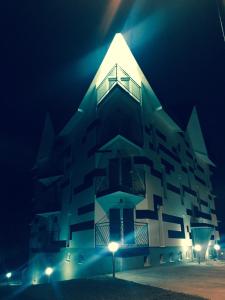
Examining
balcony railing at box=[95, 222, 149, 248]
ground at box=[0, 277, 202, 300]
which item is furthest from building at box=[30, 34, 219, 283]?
ground at box=[0, 277, 202, 300]

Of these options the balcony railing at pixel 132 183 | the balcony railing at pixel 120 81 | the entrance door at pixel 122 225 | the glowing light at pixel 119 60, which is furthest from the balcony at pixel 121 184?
the glowing light at pixel 119 60

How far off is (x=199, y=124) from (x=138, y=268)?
86.3ft

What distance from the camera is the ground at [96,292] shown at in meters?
8.34

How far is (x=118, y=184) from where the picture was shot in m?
19.6

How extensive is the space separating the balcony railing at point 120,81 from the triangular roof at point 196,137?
14.8m

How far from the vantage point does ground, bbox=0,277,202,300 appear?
27.3 feet

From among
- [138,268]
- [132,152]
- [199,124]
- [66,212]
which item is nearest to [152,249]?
[138,268]

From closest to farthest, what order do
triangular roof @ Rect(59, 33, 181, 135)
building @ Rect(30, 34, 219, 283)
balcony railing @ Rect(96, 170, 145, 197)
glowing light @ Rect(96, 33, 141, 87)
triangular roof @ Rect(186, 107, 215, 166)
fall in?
building @ Rect(30, 34, 219, 283) → balcony railing @ Rect(96, 170, 145, 197) → glowing light @ Rect(96, 33, 141, 87) → triangular roof @ Rect(59, 33, 181, 135) → triangular roof @ Rect(186, 107, 215, 166)

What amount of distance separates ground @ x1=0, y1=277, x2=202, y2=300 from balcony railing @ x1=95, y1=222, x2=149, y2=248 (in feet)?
26.2

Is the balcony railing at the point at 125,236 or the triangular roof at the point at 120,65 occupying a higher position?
the triangular roof at the point at 120,65

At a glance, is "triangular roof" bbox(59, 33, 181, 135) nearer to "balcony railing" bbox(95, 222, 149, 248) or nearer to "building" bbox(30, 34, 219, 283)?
"building" bbox(30, 34, 219, 283)

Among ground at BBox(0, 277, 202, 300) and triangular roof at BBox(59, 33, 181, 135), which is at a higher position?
triangular roof at BBox(59, 33, 181, 135)

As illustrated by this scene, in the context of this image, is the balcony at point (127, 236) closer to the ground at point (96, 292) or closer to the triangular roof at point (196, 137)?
the ground at point (96, 292)

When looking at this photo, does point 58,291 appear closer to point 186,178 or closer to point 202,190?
point 186,178
